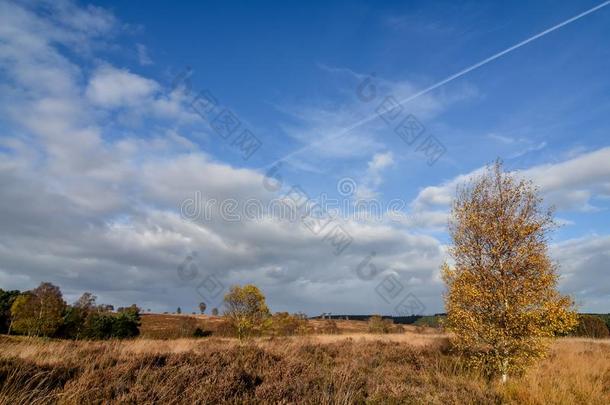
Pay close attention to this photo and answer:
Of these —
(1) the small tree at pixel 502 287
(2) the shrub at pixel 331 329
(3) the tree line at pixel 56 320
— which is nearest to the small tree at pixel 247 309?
(2) the shrub at pixel 331 329

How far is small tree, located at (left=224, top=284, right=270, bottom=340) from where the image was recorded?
134 feet

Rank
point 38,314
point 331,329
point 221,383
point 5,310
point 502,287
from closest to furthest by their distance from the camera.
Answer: point 221,383, point 502,287, point 38,314, point 5,310, point 331,329

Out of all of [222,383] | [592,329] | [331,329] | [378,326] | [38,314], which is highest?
[222,383]

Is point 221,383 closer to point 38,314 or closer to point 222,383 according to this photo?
point 222,383

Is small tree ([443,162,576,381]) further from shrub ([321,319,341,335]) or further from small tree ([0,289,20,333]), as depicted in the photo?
small tree ([0,289,20,333])

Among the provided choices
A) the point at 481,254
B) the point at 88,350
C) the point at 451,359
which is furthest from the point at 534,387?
the point at 88,350

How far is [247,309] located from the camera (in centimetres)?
4122

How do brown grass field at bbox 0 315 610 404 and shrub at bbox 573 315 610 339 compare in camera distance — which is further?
shrub at bbox 573 315 610 339

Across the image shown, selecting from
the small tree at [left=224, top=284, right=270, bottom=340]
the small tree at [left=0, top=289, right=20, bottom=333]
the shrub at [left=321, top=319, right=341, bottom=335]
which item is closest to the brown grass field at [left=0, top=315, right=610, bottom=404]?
the small tree at [left=224, top=284, right=270, bottom=340]

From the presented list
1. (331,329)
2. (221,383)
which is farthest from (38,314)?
(221,383)

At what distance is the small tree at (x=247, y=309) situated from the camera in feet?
134

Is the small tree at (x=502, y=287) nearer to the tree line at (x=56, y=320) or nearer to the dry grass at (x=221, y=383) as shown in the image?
the dry grass at (x=221, y=383)

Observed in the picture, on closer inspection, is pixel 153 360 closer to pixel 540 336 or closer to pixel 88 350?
pixel 88 350

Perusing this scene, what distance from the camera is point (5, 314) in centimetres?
6588
